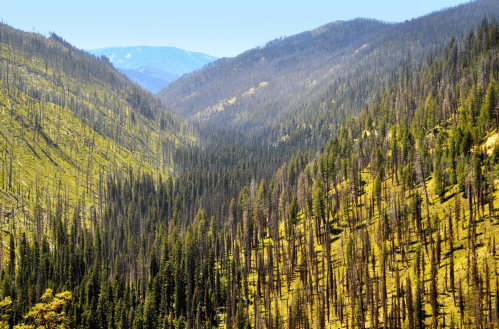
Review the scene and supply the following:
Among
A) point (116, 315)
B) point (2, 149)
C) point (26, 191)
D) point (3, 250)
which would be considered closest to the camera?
point (116, 315)

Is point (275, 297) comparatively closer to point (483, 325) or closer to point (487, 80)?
point (483, 325)

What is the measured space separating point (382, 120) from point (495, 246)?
4513 inches

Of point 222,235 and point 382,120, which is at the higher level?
point 382,120

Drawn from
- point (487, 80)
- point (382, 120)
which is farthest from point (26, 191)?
point (487, 80)

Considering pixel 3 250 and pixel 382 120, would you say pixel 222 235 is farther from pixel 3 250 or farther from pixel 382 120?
pixel 382 120

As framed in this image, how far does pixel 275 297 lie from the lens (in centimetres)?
10244

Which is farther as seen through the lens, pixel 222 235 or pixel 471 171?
pixel 222 235

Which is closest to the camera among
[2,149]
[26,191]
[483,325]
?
[483,325]

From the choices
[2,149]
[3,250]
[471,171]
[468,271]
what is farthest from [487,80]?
[2,149]

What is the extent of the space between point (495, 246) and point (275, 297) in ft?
181

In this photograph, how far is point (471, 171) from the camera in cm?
9969

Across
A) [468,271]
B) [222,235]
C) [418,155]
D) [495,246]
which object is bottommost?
[468,271]

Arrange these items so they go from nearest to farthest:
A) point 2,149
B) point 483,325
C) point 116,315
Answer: point 483,325
point 116,315
point 2,149

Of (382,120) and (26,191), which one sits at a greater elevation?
(382,120)
